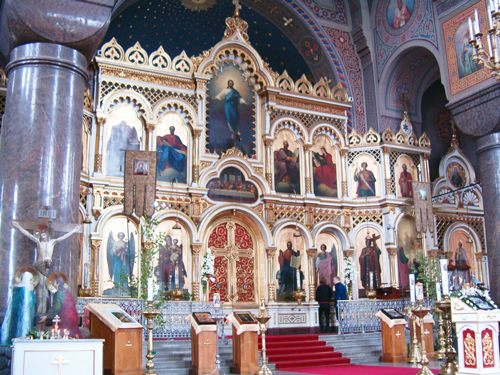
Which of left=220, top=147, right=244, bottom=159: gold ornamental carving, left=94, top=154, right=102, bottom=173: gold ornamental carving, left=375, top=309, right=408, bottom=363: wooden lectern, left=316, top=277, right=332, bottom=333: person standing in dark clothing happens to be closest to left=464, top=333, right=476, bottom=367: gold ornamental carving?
left=375, top=309, right=408, bottom=363: wooden lectern

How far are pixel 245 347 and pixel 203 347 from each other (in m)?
0.88

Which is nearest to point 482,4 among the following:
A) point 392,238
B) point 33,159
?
point 392,238

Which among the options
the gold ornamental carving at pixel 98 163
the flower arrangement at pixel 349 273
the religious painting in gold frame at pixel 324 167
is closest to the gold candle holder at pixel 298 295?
the flower arrangement at pixel 349 273

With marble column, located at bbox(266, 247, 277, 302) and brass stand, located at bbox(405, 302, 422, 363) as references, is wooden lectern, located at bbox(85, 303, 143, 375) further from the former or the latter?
marble column, located at bbox(266, 247, 277, 302)

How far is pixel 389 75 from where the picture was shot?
773 inches

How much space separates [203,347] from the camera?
994cm

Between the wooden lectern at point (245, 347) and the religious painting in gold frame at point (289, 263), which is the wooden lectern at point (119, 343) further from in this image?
the religious painting in gold frame at point (289, 263)

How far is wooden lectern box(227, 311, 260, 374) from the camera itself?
10.3m

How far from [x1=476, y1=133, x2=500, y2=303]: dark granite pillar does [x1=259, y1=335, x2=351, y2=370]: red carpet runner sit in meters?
4.39

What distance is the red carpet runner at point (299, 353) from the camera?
461 inches

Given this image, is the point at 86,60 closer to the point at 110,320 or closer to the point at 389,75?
the point at 110,320

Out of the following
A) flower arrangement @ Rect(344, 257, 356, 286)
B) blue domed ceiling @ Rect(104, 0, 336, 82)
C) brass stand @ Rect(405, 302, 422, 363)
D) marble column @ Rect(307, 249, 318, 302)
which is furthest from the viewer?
blue domed ceiling @ Rect(104, 0, 336, 82)

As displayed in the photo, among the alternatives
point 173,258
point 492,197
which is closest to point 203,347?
point 173,258

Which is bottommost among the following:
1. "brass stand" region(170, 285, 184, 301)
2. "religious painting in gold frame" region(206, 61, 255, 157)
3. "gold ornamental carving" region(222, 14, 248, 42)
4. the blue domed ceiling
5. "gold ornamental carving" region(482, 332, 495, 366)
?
"gold ornamental carving" region(482, 332, 495, 366)
